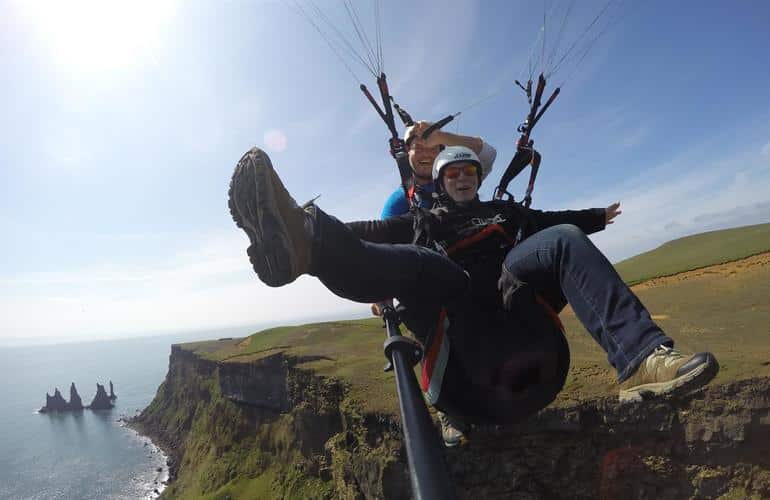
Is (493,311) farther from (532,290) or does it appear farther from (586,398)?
(586,398)

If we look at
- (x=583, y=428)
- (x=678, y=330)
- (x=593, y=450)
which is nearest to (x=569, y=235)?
(x=583, y=428)

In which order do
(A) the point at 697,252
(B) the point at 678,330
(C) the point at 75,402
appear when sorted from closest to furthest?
(B) the point at 678,330 < (A) the point at 697,252 < (C) the point at 75,402

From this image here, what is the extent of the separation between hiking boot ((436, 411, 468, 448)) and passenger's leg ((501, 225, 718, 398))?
2107 mm

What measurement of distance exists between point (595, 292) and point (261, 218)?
7.49 ft

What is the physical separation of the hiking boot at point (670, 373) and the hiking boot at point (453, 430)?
243 centimetres

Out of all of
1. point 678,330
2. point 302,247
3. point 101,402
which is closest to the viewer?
point 302,247

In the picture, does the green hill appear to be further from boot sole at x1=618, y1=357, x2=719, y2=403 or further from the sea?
the sea

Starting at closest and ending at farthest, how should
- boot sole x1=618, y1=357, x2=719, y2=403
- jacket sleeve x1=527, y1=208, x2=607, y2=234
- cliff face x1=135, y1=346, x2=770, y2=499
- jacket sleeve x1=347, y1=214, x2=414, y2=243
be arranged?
boot sole x1=618, y1=357, x2=719, y2=403 → jacket sleeve x1=347, y1=214, x2=414, y2=243 → jacket sleeve x1=527, y1=208, x2=607, y2=234 → cliff face x1=135, y1=346, x2=770, y2=499

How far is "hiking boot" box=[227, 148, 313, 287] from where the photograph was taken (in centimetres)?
226

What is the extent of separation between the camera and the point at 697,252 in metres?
32.3

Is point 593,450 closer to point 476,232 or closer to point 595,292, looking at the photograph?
point 476,232

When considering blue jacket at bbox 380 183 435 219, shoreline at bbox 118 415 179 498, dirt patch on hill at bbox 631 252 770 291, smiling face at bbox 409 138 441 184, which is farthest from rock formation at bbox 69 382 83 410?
smiling face at bbox 409 138 441 184

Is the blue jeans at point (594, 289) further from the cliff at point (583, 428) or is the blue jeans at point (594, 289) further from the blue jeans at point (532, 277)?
the cliff at point (583, 428)

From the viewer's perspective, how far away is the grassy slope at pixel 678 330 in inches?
489
